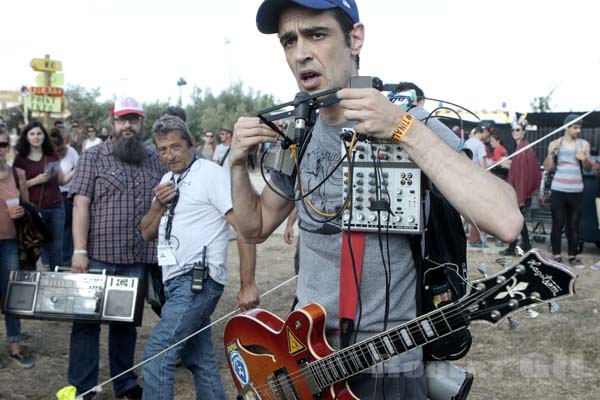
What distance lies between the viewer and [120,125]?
510 cm

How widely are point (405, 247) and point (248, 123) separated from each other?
0.68 m

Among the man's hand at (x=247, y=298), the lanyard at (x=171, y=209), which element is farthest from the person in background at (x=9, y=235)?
the man's hand at (x=247, y=298)

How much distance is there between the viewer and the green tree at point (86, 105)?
39812mm

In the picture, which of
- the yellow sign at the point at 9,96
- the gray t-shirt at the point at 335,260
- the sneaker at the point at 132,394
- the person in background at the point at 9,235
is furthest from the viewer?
the yellow sign at the point at 9,96

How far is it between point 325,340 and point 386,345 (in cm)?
27

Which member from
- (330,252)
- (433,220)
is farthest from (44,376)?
(433,220)

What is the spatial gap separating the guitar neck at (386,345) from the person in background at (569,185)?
8015mm

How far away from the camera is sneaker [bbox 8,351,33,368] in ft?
18.7

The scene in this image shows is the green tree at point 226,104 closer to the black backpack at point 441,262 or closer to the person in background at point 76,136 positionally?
the person in background at point 76,136

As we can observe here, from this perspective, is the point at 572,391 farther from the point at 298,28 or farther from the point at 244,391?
the point at 298,28

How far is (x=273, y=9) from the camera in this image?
7.37ft

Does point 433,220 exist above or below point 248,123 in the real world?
below

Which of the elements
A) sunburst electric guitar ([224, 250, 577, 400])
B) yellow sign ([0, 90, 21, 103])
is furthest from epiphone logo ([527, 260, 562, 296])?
yellow sign ([0, 90, 21, 103])

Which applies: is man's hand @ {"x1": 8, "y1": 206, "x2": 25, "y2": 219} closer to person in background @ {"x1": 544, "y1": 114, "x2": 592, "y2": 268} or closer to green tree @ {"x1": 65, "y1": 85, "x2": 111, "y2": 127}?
person in background @ {"x1": 544, "y1": 114, "x2": 592, "y2": 268}
